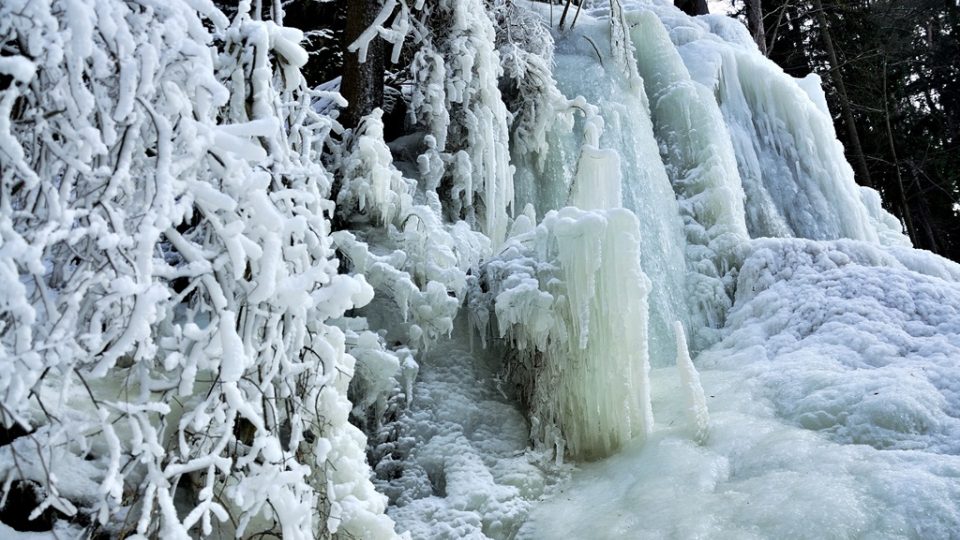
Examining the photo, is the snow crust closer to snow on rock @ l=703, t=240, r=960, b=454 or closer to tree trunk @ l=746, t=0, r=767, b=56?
snow on rock @ l=703, t=240, r=960, b=454

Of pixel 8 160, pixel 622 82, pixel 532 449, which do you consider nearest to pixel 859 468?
pixel 532 449

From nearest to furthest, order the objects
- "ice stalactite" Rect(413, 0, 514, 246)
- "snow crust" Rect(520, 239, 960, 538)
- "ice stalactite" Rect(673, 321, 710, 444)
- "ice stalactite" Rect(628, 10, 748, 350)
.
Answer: "snow crust" Rect(520, 239, 960, 538)
"ice stalactite" Rect(673, 321, 710, 444)
"ice stalactite" Rect(413, 0, 514, 246)
"ice stalactite" Rect(628, 10, 748, 350)

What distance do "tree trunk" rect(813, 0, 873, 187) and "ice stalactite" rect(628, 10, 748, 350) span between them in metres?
7.58

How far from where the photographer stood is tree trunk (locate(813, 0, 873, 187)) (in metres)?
13.7

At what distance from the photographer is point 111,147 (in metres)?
2.04

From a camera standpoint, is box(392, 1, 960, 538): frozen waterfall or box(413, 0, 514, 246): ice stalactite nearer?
box(392, 1, 960, 538): frozen waterfall

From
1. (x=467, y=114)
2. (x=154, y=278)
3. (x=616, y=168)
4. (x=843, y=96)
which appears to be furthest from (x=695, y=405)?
(x=843, y=96)

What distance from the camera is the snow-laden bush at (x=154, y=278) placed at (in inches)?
70.3

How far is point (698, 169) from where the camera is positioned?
7.26 metres

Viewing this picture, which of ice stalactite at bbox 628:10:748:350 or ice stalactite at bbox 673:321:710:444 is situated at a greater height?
ice stalactite at bbox 628:10:748:350

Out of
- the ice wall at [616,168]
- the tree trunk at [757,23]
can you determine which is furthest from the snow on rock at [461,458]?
the tree trunk at [757,23]

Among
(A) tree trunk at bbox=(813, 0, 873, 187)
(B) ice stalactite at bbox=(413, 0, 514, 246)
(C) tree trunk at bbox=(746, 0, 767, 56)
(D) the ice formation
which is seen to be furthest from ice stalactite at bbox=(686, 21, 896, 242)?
(A) tree trunk at bbox=(813, 0, 873, 187)

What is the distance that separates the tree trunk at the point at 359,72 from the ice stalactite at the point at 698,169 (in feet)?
10.7

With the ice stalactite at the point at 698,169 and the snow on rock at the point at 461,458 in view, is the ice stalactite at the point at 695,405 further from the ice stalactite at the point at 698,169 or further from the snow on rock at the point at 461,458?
the ice stalactite at the point at 698,169
